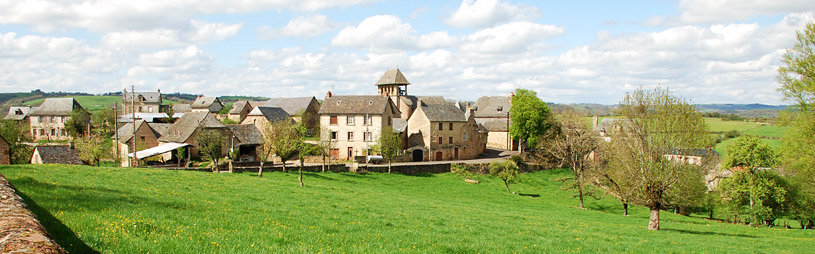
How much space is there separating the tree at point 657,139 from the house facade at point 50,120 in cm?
10733

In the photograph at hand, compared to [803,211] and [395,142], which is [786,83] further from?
[395,142]

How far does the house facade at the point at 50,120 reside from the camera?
3743 inches

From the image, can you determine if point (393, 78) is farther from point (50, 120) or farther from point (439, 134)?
point (50, 120)

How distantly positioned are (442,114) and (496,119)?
2321 cm

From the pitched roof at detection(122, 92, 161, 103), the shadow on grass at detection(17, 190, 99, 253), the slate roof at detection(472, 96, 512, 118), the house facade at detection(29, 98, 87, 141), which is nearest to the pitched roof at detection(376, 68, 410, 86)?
the slate roof at detection(472, 96, 512, 118)

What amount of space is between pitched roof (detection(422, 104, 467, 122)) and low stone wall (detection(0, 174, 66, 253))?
58.9m

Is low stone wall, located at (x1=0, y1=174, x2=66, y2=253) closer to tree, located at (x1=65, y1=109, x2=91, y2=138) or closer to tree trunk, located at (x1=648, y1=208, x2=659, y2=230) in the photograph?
tree trunk, located at (x1=648, y1=208, x2=659, y2=230)

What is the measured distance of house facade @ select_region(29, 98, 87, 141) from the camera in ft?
312

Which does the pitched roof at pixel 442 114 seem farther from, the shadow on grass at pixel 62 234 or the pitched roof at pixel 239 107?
the shadow on grass at pixel 62 234

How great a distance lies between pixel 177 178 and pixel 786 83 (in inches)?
1558

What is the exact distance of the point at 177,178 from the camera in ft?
96.0

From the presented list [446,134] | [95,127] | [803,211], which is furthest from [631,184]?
[95,127]

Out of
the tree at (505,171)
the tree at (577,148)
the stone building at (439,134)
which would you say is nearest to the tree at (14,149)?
the stone building at (439,134)

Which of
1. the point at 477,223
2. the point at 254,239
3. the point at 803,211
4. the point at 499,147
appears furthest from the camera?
the point at 499,147
